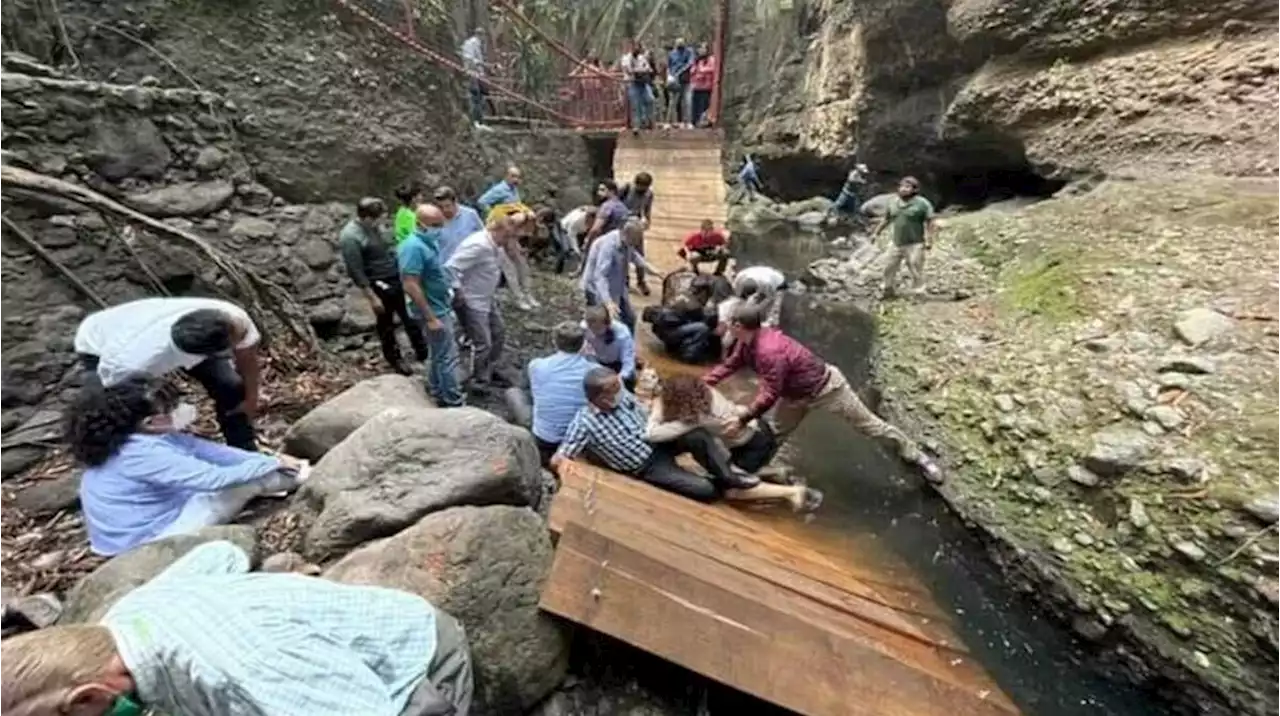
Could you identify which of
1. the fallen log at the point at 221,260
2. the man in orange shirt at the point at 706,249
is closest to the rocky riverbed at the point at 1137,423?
the man in orange shirt at the point at 706,249

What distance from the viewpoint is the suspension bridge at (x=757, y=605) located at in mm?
2615

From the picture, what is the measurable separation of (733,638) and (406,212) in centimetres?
476

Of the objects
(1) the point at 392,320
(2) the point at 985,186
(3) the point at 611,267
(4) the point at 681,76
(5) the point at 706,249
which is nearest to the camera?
(1) the point at 392,320

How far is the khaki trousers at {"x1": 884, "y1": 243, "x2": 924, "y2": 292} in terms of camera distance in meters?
8.73

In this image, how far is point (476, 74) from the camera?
10.3 metres

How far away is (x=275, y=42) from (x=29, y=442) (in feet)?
13.2

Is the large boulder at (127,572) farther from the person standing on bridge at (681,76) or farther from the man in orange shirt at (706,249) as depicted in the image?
the person standing on bridge at (681,76)

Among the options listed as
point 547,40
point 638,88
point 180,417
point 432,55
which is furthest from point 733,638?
point 638,88

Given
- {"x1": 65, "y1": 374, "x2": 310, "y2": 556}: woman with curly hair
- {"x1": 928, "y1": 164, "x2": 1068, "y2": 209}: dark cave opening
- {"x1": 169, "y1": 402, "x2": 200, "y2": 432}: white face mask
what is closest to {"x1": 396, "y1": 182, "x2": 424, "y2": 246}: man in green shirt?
{"x1": 169, "y1": 402, "x2": 200, "y2": 432}: white face mask

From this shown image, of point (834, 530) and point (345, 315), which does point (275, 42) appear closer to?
point (345, 315)

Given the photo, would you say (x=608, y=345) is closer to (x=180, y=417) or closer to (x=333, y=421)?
→ (x=333, y=421)

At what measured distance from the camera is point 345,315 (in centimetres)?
594

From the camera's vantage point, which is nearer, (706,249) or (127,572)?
(127,572)

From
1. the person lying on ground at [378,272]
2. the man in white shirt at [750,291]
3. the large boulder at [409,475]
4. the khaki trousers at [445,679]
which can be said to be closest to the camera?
the khaki trousers at [445,679]
